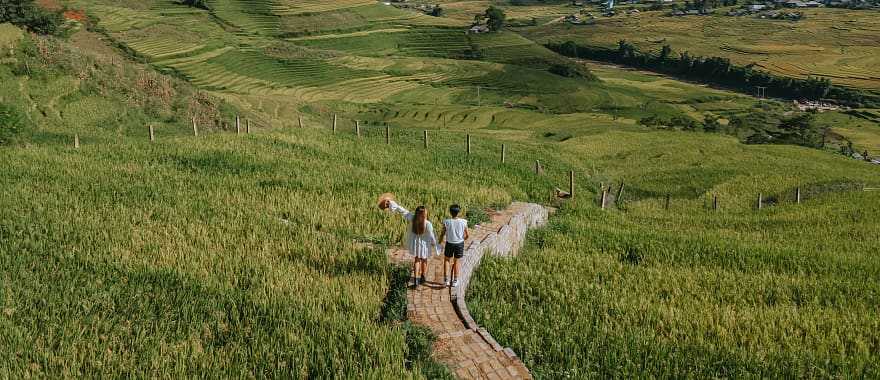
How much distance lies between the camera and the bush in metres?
26.1

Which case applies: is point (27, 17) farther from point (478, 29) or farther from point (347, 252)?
point (478, 29)

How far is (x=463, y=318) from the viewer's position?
9.83m

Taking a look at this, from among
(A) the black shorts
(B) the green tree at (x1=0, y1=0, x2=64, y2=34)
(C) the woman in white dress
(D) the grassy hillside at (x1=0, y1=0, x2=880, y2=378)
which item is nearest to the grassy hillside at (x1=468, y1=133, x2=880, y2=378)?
(D) the grassy hillside at (x1=0, y1=0, x2=880, y2=378)

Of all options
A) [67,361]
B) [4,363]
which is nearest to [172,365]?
[67,361]

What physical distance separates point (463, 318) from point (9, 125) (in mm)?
25770

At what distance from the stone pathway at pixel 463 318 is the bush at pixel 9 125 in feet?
72.7

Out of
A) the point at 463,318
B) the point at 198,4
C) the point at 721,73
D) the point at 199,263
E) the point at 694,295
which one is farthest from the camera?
the point at 721,73

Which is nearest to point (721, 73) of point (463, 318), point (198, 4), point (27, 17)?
point (198, 4)

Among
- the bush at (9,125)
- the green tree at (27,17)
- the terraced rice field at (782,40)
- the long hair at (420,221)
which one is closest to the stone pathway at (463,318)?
the long hair at (420,221)

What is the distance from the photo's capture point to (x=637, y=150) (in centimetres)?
4462

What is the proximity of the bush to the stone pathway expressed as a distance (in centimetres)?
2216

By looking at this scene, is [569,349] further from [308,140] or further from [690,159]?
[690,159]

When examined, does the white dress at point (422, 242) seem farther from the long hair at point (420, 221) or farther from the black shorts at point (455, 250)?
the black shorts at point (455, 250)

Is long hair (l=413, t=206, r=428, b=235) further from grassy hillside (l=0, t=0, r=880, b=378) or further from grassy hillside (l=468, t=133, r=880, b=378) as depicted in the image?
grassy hillside (l=468, t=133, r=880, b=378)
